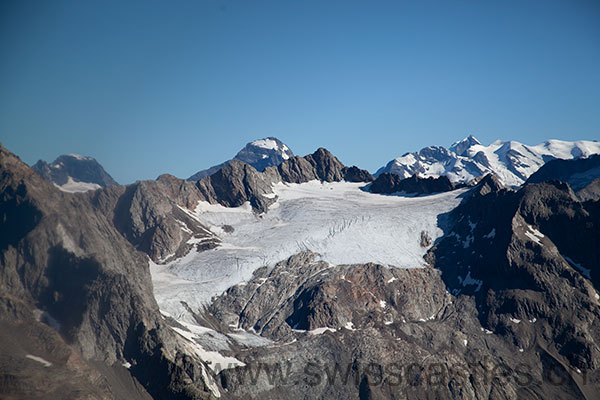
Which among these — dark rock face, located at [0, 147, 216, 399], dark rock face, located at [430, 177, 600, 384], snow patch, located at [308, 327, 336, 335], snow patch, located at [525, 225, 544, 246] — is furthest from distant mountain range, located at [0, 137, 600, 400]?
snow patch, located at [308, 327, 336, 335]

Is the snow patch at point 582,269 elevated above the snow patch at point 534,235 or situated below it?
below

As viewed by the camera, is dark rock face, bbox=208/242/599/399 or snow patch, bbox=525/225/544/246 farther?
snow patch, bbox=525/225/544/246

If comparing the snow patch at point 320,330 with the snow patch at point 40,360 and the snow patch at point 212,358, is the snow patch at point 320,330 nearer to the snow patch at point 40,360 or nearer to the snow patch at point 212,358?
the snow patch at point 212,358

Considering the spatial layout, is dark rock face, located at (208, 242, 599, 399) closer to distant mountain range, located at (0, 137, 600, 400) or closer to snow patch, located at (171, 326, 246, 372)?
distant mountain range, located at (0, 137, 600, 400)

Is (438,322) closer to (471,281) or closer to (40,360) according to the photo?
(471,281)

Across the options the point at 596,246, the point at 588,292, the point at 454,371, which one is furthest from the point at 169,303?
the point at 596,246

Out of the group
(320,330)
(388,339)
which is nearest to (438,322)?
(388,339)

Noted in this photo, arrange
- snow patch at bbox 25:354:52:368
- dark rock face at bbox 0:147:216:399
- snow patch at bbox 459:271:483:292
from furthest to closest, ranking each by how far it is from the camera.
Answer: snow patch at bbox 459:271:483:292 → dark rock face at bbox 0:147:216:399 → snow patch at bbox 25:354:52:368

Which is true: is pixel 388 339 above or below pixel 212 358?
below

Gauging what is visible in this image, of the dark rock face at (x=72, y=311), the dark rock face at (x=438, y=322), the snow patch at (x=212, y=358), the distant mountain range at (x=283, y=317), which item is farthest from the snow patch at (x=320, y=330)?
the dark rock face at (x=72, y=311)
